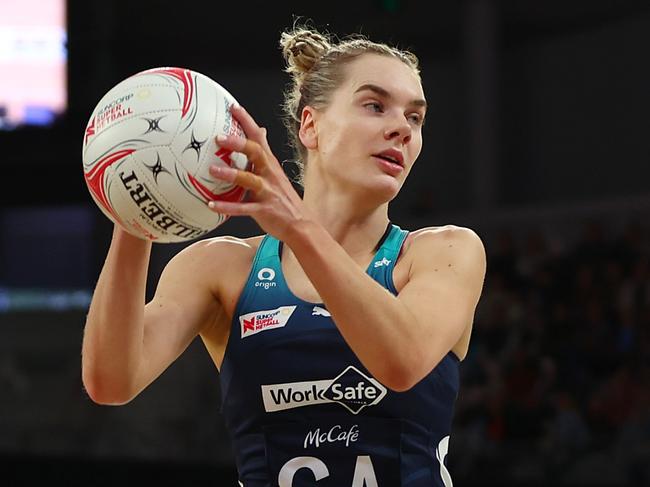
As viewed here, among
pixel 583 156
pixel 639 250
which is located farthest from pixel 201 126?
pixel 583 156

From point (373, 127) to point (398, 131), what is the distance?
0.21 feet

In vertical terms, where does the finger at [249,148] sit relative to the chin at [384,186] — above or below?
above

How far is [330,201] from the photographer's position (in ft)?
9.14

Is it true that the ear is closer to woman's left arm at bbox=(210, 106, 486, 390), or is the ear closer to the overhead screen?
woman's left arm at bbox=(210, 106, 486, 390)

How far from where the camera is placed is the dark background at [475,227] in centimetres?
721

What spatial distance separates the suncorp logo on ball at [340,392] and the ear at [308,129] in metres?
0.66

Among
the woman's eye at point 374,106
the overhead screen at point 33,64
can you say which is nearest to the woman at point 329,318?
the woman's eye at point 374,106

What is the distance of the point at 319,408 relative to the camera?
2.51m

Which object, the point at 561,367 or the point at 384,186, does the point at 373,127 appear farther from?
the point at 561,367

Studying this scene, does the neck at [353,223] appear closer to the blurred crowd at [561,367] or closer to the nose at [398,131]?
the nose at [398,131]

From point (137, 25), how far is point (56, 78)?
3.14m

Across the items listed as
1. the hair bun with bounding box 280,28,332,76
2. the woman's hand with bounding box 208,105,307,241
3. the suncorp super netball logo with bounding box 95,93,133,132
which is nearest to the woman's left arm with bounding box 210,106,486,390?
the woman's hand with bounding box 208,105,307,241

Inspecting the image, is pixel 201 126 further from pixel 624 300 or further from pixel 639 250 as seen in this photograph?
pixel 639 250

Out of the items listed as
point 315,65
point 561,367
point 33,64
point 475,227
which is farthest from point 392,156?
point 475,227
